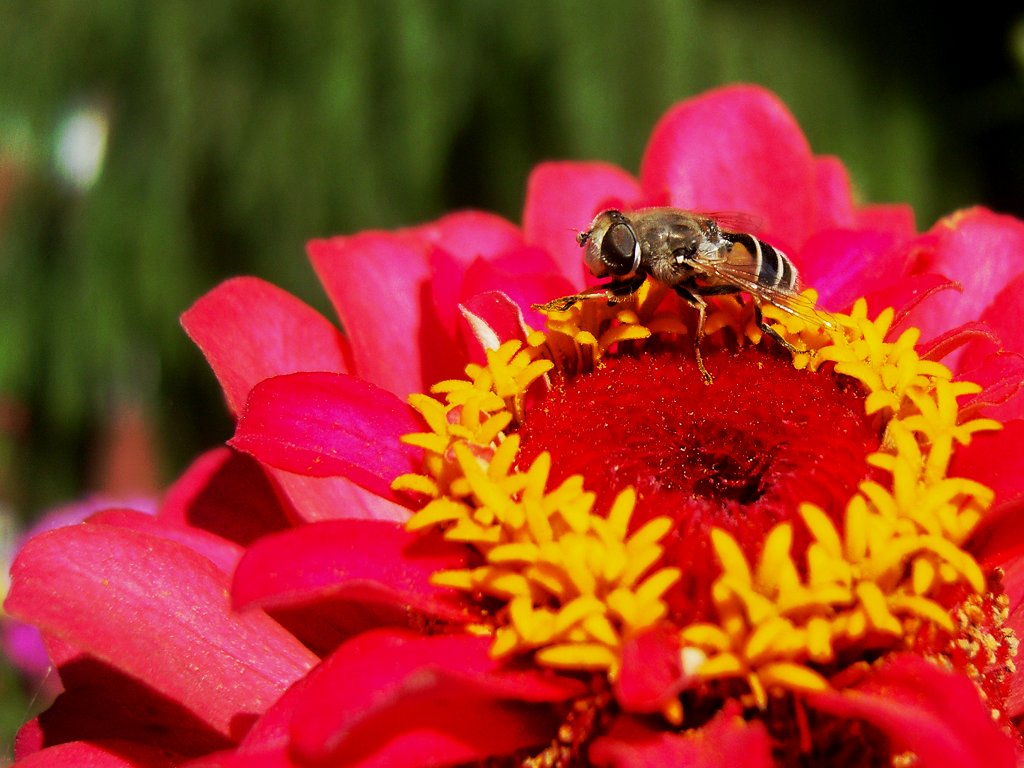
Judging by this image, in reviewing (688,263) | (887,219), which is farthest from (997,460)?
(887,219)

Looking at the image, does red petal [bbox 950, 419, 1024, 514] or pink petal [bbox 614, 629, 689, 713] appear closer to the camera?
pink petal [bbox 614, 629, 689, 713]

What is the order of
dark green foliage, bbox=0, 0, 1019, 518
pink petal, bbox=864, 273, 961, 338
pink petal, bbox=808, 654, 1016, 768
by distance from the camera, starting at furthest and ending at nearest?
dark green foliage, bbox=0, 0, 1019, 518
pink petal, bbox=864, 273, 961, 338
pink petal, bbox=808, 654, 1016, 768

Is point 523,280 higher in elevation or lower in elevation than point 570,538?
higher

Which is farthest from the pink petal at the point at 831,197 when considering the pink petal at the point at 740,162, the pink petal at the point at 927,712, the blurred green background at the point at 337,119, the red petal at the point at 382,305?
the blurred green background at the point at 337,119

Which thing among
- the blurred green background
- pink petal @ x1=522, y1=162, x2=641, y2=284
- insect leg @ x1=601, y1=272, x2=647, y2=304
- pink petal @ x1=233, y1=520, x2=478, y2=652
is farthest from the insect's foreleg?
the blurred green background

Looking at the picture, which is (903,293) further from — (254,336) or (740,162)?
(254,336)

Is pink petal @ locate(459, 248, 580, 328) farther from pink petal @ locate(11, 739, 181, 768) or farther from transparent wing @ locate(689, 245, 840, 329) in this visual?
pink petal @ locate(11, 739, 181, 768)
